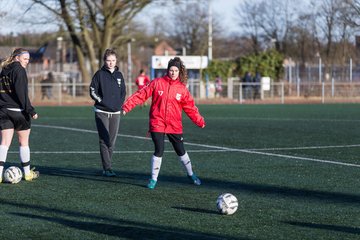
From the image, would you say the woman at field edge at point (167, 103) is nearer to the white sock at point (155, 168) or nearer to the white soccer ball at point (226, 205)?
the white sock at point (155, 168)

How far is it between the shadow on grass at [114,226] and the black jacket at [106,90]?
11.0ft

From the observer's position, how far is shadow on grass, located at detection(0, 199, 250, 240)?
7.11 metres

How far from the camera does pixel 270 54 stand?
52.6m

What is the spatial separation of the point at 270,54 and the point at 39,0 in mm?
16485

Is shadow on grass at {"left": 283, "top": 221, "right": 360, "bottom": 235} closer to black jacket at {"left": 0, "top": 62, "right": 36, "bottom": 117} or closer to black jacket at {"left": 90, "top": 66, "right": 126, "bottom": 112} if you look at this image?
black jacket at {"left": 0, "top": 62, "right": 36, "bottom": 117}

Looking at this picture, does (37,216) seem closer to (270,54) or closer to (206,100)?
(206,100)

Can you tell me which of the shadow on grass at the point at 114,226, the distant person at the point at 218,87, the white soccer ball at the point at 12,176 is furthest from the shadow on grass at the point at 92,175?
the distant person at the point at 218,87

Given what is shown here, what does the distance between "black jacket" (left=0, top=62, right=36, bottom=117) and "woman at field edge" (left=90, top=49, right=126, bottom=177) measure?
48.8 inches

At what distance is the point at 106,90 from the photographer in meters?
11.7

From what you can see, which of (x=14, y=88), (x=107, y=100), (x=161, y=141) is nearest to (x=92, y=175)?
(x=107, y=100)

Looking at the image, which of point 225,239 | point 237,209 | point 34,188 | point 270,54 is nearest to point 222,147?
point 34,188

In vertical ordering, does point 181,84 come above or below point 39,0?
below

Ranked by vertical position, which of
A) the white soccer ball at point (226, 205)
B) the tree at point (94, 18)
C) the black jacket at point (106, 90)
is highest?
the tree at point (94, 18)

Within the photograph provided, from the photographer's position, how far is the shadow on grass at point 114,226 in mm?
7105
